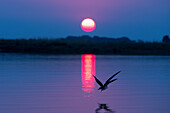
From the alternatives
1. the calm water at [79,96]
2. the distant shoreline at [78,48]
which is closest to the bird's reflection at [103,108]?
the calm water at [79,96]

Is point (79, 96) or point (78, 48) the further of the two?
point (78, 48)

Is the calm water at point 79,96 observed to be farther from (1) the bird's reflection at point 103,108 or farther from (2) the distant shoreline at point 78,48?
(2) the distant shoreline at point 78,48

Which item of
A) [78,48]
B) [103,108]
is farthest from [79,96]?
[78,48]

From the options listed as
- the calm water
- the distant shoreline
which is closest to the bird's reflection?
the calm water

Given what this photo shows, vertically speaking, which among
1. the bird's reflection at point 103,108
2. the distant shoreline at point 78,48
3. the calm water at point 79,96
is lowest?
the bird's reflection at point 103,108

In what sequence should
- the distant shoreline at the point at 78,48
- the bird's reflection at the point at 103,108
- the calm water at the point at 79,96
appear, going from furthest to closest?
the distant shoreline at the point at 78,48
the calm water at the point at 79,96
the bird's reflection at the point at 103,108

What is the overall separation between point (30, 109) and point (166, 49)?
125 ft

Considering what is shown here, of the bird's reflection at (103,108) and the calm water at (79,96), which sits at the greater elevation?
the calm water at (79,96)

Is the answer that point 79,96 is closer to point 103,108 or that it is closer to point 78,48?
point 103,108

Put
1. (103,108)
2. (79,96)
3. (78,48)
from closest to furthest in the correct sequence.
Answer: (103,108) < (79,96) < (78,48)

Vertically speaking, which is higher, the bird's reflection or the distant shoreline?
the distant shoreline

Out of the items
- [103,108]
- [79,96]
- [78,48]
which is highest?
[78,48]

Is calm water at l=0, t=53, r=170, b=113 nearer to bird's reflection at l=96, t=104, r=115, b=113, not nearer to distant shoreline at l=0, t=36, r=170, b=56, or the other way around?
bird's reflection at l=96, t=104, r=115, b=113

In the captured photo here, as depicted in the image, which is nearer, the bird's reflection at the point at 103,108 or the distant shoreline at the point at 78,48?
the bird's reflection at the point at 103,108
